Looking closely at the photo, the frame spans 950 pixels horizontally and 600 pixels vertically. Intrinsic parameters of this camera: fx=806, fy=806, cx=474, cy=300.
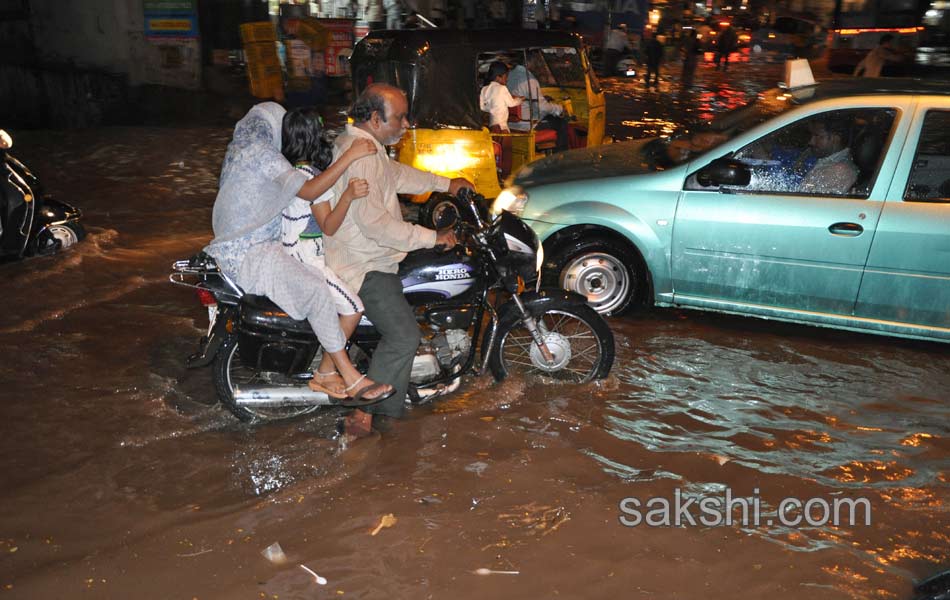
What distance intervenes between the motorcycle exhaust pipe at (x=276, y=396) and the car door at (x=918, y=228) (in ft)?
12.3

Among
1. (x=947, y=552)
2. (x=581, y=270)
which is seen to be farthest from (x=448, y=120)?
(x=947, y=552)

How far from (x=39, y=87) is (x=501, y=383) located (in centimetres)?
1358

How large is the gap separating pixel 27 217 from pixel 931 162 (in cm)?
733

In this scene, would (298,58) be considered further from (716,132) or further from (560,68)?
(716,132)

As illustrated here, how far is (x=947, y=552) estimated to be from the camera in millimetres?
3539

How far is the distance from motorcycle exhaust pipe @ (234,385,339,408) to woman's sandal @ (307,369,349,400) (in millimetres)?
65

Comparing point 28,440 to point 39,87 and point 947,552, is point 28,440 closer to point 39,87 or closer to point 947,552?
point 947,552

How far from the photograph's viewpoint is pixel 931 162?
541cm

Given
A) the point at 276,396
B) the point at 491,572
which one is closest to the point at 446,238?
the point at 276,396

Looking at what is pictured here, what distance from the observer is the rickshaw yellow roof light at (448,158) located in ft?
28.4

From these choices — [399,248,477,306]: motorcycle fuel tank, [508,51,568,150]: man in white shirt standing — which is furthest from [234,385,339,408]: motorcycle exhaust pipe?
[508,51,568,150]: man in white shirt standing

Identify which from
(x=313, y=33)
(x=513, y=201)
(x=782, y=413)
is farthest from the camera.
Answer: (x=313, y=33)

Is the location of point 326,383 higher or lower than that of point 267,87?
lower

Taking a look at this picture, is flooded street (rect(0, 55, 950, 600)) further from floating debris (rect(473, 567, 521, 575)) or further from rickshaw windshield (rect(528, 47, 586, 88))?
rickshaw windshield (rect(528, 47, 586, 88))
